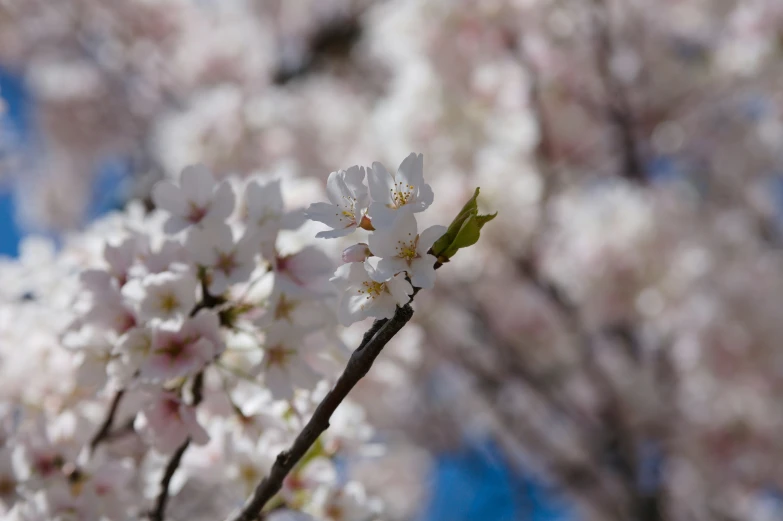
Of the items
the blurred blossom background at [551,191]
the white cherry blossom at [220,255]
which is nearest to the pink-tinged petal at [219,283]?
the white cherry blossom at [220,255]

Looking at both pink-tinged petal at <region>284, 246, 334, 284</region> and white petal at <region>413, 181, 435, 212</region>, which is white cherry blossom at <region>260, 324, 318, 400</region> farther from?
white petal at <region>413, 181, 435, 212</region>

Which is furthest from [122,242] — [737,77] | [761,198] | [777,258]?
[761,198]

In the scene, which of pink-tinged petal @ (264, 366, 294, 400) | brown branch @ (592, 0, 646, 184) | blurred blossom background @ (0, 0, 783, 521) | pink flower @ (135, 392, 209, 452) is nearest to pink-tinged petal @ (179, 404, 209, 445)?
pink flower @ (135, 392, 209, 452)

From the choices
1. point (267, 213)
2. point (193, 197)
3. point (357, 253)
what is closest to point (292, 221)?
point (267, 213)

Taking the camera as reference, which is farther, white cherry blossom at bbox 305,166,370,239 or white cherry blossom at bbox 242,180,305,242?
Result: white cherry blossom at bbox 242,180,305,242

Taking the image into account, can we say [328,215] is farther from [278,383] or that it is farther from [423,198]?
[278,383]

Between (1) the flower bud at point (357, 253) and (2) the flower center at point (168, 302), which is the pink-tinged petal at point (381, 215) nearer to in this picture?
(1) the flower bud at point (357, 253)

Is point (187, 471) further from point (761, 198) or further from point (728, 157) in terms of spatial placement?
point (761, 198)
